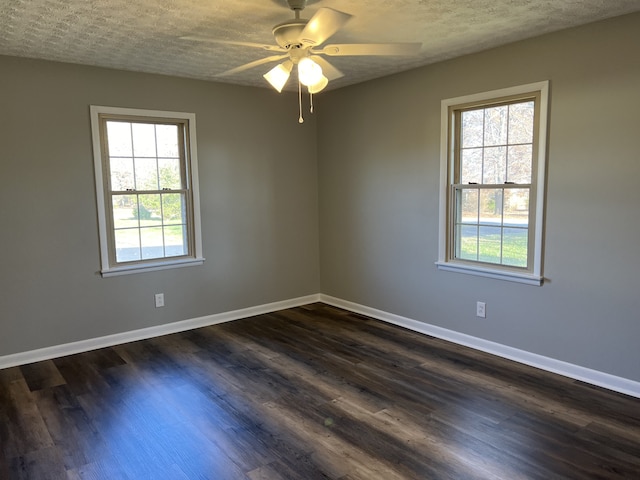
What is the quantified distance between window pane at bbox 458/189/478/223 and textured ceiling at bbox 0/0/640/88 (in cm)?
113

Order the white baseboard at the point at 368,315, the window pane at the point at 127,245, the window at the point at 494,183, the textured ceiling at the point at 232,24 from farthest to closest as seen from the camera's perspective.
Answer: the window pane at the point at 127,245
the window at the point at 494,183
the white baseboard at the point at 368,315
the textured ceiling at the point at 232,24

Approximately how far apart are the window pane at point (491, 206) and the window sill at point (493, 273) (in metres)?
0.39

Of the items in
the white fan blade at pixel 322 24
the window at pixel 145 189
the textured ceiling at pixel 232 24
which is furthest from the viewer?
the window at pixel 145 189

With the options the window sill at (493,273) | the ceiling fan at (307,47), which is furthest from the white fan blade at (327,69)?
the window sill at (493,273)

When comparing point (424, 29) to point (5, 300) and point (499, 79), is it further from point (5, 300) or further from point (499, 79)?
point (5, 300)

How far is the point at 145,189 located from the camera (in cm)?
425

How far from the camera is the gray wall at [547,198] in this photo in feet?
9.80

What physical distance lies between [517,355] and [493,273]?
0.66 m

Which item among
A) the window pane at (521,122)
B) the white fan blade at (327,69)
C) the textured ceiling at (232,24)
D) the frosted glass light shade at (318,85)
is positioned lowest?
the window pane at (521,122)

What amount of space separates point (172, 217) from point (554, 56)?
3.46 m

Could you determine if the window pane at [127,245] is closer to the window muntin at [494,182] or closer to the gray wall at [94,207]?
the gray wall at [94,207]

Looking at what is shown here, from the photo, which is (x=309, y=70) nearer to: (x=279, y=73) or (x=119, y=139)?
(x=279, y=73)

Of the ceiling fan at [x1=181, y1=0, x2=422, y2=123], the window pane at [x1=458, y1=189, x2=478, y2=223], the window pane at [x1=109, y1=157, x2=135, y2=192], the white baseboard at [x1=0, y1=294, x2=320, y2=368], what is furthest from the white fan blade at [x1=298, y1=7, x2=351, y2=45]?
the white baseboard at [x1=0, y1=294, x2=320, y2=368]

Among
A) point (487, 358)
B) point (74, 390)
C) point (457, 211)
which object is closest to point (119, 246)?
point (74, 390)
